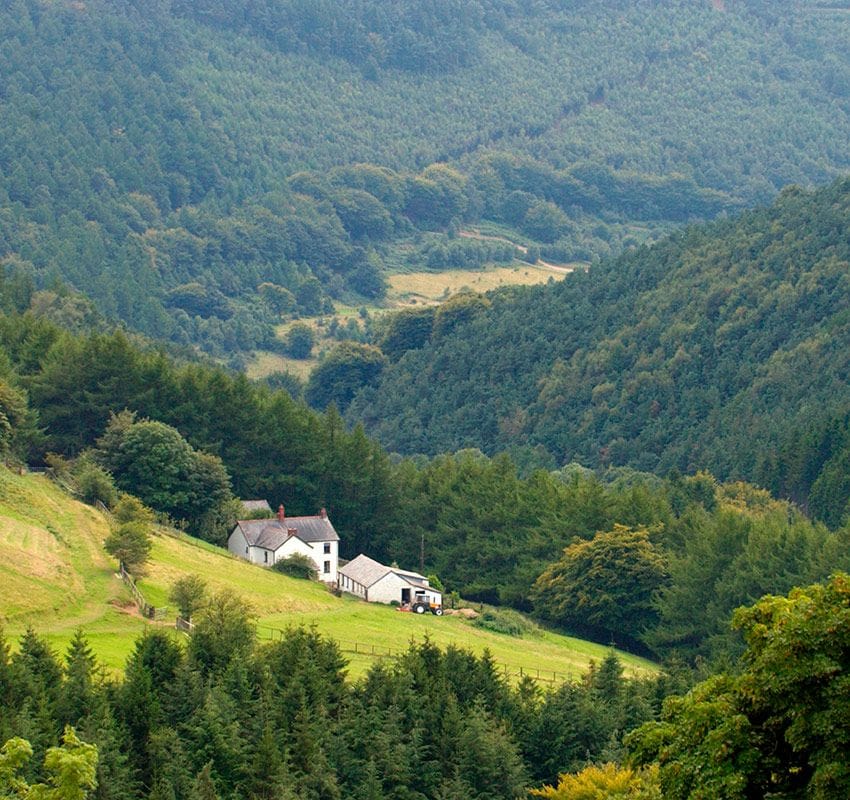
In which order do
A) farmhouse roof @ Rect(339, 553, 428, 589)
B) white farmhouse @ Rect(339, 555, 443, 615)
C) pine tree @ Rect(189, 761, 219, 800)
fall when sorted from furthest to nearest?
1. farmhouse roof @ Rect(339, 553, 428, 589)
2. white farmhouse @ Rect(339, 555, 443, 615)
3. pine tree @ Rect(189, 761, 219, 800)

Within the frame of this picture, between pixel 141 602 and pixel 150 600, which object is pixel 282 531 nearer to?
pixel 150 600

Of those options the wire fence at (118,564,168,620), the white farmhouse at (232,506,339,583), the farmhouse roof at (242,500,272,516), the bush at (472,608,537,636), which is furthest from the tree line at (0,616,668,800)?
the farmhouse roof at (242,500,272,516)

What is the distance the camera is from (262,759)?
158 feet

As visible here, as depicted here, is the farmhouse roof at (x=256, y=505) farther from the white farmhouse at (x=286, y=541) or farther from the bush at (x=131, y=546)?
the bush at (x=131, y=546)

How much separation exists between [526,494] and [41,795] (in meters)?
73.9

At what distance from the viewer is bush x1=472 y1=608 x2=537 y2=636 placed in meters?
82.0

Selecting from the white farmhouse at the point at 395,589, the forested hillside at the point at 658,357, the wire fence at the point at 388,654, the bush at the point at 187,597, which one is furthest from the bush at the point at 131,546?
the forested hillside at the point at 658,357

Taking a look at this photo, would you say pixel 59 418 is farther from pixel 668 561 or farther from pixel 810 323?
pixel 810 323

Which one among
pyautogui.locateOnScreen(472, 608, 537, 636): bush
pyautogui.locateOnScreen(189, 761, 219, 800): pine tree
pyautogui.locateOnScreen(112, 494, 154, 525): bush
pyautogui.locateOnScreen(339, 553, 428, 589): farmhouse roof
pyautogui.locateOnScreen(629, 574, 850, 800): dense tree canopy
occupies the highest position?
pyautogui.locateOnScreen(339, 553, 428, 589): farmhouse roof

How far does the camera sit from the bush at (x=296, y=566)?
86625mm

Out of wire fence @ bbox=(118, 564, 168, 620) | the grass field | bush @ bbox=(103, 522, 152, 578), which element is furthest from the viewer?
bush @ bbox=(103, 522, 152, 578)

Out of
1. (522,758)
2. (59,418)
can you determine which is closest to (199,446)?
(59,418)

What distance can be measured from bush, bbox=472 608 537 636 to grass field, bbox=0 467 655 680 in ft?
2.39

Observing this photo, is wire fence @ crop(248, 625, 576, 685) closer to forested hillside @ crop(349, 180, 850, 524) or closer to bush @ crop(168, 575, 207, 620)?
bush @ crop(168, 575, 207, 620)
